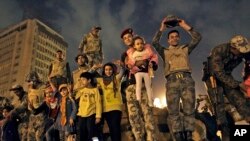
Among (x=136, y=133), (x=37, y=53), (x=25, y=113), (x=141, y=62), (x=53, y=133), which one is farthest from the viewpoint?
(x=37, y=53)

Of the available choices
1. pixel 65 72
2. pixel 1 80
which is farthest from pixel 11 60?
pixel 65 72

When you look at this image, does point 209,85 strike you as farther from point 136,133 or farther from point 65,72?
point 65,72

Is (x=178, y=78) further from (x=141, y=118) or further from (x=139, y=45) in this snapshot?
(x=139, y=45)

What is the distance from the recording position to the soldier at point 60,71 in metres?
10.4

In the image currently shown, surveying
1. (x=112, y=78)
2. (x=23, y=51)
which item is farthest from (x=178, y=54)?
(x=23, y=51)

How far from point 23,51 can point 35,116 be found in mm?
98092

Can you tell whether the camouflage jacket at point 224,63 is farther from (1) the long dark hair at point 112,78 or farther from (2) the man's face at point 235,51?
(1) the long dark hair at point 112,78

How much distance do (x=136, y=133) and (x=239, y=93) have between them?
8.21 ft

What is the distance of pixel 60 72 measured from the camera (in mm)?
10727

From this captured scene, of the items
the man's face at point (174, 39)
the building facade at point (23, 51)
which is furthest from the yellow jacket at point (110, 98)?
the building facade at point (23, 51)

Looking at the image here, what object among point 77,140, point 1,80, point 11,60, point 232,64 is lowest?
point 77,140

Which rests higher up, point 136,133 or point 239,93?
point 239,93

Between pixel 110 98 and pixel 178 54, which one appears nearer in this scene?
pixel 178 54

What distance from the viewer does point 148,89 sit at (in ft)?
22.3
